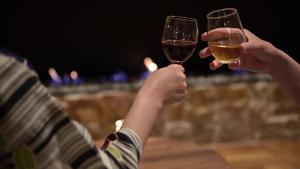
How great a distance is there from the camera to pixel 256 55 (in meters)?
1.49

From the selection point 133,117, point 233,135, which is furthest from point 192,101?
point 133,117

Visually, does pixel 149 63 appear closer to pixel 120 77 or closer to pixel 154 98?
pixel 120 77

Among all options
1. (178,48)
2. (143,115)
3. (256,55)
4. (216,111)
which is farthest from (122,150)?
(216,111)

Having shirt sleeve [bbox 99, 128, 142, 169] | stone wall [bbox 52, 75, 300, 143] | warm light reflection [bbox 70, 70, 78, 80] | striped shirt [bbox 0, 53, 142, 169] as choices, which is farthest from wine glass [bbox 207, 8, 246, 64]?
warm light reflection [bbox 70, 70, 78, 80]

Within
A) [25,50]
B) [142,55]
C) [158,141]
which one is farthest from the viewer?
[142,55]

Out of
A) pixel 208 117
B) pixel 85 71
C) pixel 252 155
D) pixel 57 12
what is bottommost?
pixel 252 155

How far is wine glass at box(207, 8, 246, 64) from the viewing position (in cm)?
134

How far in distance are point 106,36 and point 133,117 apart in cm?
206

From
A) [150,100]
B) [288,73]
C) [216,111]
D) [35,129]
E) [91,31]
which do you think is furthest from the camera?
[216,111]

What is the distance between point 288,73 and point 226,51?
33cm

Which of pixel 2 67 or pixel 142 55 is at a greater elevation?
pixel 2 67

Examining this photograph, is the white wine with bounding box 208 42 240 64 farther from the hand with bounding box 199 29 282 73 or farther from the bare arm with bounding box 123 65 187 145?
the bare arm with bounding box 123 65 187 145

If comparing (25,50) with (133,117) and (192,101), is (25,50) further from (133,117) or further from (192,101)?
(133,117)

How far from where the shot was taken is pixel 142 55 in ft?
9.97
